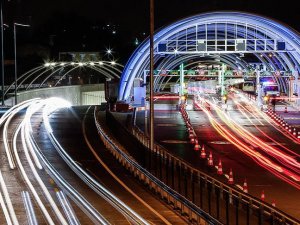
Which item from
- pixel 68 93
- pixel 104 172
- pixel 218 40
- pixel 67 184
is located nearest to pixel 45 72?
pixel 68 93

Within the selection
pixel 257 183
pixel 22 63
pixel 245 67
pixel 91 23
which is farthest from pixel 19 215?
pixel 91 23

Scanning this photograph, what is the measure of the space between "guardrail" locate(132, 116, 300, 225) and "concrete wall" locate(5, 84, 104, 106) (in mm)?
48998

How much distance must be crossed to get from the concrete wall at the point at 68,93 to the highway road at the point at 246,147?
730 inches

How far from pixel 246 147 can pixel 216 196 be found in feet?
64.4

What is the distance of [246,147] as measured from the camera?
37125 mm

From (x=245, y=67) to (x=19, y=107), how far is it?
147ft

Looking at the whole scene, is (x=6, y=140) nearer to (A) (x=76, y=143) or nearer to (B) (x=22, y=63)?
(A) (x=76, y=143)

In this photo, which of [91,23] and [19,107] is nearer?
[19,107]

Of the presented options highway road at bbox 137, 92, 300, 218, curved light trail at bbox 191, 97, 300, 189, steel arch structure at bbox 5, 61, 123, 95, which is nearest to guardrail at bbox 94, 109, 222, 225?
highway road at bbox 137, 92, 300, 218

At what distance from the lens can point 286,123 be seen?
1965 inches

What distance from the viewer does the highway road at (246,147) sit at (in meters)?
24.5

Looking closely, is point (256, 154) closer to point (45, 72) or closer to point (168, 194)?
point (168, 194)

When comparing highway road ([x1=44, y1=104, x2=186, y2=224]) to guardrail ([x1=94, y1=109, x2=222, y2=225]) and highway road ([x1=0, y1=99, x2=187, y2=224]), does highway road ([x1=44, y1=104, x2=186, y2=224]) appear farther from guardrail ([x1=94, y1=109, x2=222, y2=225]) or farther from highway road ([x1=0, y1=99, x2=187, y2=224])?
guardrail ([x1=94, y1=109, x2=222, y2=225])

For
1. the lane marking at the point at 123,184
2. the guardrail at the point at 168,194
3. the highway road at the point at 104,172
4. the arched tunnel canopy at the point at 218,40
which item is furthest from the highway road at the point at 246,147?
the arched tunnel canopy at the point at 218,40
